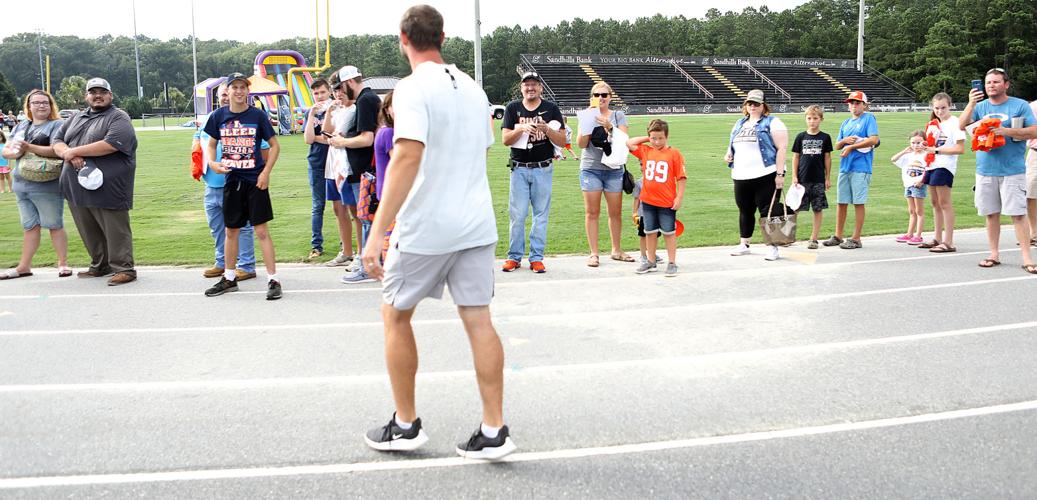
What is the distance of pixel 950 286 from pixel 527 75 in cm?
452

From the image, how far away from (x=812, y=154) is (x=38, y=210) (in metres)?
8.82

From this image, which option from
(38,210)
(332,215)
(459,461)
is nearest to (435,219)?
(459,461)

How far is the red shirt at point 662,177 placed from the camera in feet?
26.8

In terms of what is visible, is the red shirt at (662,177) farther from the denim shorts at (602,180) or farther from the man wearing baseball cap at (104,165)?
the man wearing baseball cap at (104,165)

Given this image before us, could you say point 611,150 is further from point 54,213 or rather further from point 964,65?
point 964,65

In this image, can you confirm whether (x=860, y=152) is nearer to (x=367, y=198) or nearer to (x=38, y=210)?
(x=367, y=198)

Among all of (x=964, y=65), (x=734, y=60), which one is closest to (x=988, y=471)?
(x=734, y=60)

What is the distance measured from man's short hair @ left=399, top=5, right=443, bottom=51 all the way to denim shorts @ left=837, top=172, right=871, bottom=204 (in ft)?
25.4

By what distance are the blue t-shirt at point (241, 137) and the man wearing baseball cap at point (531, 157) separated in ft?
7.75

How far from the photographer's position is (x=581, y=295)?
24.2 ft

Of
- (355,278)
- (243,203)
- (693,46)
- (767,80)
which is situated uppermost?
(693,46)

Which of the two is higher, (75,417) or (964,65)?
(964,65)

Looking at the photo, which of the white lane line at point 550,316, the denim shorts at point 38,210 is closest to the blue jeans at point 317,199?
the denim shorts at point 38,210

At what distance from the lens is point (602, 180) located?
8891mm
